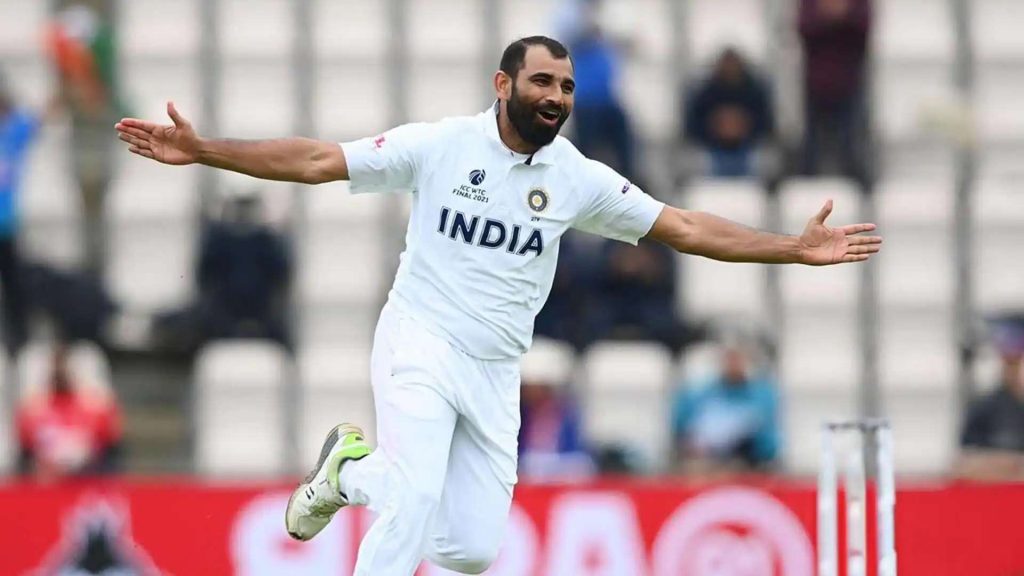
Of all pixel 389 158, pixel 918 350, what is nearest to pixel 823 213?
pixel 389 158

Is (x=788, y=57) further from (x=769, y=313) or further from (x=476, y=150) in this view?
(x=476, y=150)

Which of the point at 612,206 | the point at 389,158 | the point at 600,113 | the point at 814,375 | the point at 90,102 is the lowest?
the point at 814,375

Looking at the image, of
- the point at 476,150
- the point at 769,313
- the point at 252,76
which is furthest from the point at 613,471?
the point at 476,150

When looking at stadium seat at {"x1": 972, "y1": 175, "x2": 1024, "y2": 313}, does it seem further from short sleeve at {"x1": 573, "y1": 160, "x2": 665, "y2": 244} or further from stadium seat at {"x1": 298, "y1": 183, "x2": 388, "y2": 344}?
short sleeve at {"x1": 573, "y1": 160, "x2": 665, "y2": 244}

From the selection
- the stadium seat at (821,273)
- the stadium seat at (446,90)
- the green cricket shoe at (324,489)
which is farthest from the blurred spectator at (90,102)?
the green cricket shoe at (324,489)

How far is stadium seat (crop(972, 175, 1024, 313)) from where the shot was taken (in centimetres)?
1365

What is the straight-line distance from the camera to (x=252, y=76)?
46.6ft

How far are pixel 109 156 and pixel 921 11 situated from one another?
19.8 feet

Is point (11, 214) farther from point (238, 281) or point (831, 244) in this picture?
point (831, 244)

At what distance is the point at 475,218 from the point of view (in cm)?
705

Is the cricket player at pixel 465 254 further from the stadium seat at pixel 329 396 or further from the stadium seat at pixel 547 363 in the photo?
the stadium seat at pixel 329 396

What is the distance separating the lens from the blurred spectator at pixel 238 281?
494 inches

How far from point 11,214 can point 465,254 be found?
255 inches

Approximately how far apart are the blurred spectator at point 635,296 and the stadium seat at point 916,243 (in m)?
1.99
